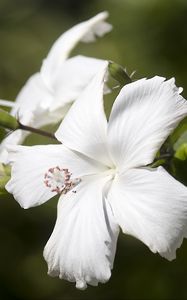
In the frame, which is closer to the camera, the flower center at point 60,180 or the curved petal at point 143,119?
the curved petal at point 143,119

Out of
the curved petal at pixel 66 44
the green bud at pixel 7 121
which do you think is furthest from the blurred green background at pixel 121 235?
the green bud at pixel 7 121

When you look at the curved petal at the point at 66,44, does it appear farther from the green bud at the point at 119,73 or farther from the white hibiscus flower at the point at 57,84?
the green bud at the point at 119,73

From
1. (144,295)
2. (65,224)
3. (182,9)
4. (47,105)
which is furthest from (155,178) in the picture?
(182,9)

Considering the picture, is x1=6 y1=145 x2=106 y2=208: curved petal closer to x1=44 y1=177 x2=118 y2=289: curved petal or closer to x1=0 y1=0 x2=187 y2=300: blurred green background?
x1=44 y1=177 x2=118 y2=289: curved petal

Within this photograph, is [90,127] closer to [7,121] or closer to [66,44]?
[7,121]

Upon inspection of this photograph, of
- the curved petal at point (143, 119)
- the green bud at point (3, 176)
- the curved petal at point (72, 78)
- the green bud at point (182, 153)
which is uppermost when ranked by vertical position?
the curved petal at point (143, 119)

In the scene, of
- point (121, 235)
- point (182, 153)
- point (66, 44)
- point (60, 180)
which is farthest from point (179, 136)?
point (121, 235)

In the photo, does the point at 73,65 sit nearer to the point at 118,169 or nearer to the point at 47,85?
the point at 47,85
